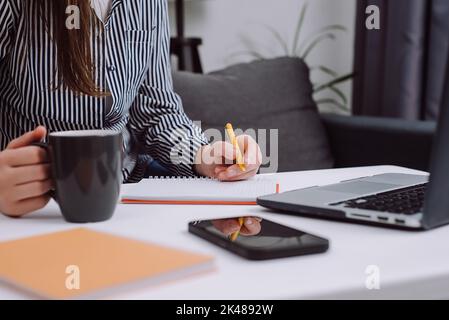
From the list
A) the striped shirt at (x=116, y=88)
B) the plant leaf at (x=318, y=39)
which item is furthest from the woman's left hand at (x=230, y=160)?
the plant leaf at (x=318, y=39)

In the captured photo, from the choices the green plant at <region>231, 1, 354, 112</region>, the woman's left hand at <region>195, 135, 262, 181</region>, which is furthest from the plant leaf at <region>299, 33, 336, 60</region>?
the woman's left hand at <region>195, 135, 262, 181</region>

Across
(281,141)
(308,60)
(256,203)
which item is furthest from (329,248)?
(308,60)

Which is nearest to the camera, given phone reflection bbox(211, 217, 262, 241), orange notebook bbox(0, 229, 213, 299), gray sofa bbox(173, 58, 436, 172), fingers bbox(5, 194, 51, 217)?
orange notebook bbox(0, 229, 213, 299)

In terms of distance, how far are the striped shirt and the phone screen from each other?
46cm

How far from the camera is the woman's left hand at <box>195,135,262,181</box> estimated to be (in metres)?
0.83

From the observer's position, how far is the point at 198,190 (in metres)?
0.75

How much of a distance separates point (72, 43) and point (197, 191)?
331 millimetres

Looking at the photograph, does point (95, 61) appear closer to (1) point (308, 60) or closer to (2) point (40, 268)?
(2) point (40, 268)

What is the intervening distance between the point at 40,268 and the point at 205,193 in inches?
12.4

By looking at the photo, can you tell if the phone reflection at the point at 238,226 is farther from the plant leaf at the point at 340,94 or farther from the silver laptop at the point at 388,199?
the plant leaf at the point at 340,94

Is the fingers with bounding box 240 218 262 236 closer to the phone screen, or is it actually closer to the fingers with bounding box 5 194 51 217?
the phone screen

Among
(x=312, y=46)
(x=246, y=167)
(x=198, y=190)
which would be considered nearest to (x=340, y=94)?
(x=312, y=46)

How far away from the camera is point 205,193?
73cm

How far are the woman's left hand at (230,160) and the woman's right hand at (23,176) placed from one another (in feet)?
0.94
